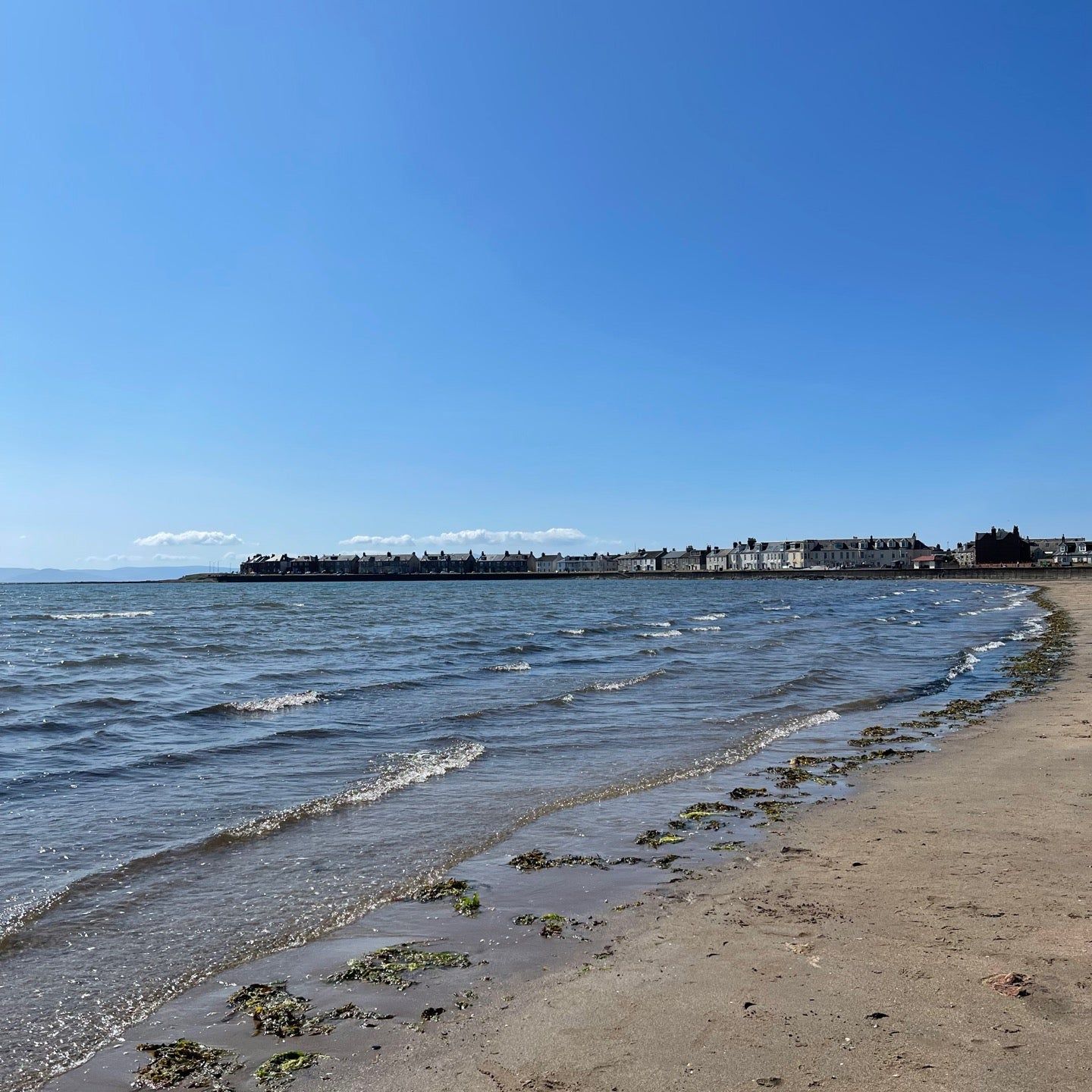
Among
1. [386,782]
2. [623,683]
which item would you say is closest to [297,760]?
[386,782]

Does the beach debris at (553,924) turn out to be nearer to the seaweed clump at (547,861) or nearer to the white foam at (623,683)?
the seaweed clump at (547,861)

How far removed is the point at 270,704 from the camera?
2052 cm

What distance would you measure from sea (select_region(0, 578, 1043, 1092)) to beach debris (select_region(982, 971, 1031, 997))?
500 centimetres

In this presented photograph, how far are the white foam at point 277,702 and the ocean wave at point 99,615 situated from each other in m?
50.2

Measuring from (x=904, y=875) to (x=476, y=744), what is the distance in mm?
8947

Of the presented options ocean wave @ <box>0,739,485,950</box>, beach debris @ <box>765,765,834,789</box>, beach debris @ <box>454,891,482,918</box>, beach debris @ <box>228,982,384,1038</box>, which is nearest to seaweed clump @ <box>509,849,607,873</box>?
beach debris @ <box>454,891,482,918</box>

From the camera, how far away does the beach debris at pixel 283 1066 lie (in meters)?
4.87

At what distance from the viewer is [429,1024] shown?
213 inches

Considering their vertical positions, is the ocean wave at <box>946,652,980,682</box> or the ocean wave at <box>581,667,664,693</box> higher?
the ocean wave at <box>946,652,980,682</box>

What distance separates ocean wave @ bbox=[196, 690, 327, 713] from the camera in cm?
1972

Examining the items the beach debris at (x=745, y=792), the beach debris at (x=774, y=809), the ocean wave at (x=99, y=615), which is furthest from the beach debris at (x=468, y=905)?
the ocean wave at (x=99, y=615)

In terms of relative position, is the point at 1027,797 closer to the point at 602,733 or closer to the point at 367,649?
the point at 602,733

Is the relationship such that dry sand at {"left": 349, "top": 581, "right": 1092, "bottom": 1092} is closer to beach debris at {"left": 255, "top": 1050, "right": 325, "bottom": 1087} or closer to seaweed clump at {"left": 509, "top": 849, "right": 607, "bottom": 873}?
beach debris at {"left": 255, "top": 1050, "right": 325, "bottom": 1087}

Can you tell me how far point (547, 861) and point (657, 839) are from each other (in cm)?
146
